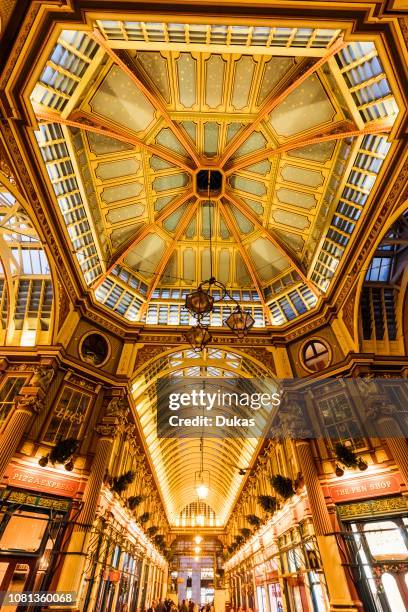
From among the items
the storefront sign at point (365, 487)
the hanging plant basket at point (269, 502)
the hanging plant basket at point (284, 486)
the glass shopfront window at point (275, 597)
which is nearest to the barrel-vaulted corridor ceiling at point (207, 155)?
A: the hanging plant basket at point (284, 486)


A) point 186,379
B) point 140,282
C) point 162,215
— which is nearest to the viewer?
point 162,215

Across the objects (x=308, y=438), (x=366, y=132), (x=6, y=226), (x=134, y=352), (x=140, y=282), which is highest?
(x=140, y=282)

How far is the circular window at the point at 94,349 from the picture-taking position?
14.5 meters

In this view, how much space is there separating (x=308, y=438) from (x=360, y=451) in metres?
2.02

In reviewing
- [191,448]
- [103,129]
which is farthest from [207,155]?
[191,448]

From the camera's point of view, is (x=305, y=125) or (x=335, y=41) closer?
(x=335, y=41)

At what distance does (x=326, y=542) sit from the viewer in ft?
34.3

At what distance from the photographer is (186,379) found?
22.1 meters

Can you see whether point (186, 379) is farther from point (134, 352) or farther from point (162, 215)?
point (162, 215)

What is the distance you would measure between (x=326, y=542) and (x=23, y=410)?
11502mm

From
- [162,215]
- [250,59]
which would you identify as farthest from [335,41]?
[162,215]

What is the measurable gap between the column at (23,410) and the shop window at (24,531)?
5.37ft

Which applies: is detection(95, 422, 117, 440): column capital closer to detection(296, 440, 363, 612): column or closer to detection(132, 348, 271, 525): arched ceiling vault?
detection(132, 348, 271, 525): arched ceiling vault

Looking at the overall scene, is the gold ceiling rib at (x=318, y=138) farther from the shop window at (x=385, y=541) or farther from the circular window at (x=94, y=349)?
the shop window at (x=385, y=541)
